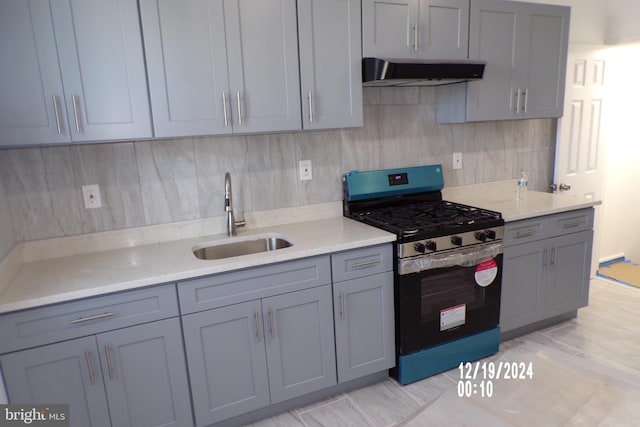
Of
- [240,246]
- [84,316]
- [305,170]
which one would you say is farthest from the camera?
[305,170]

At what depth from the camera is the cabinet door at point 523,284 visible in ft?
8.87

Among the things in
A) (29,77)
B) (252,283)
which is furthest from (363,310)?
(29,77)

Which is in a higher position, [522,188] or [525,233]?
[522,188]

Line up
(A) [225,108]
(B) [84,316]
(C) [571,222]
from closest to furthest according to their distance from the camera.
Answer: (B) [84,316]
(A) [225,108]
(C) [571,222]

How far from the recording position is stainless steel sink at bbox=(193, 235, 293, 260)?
236 cm

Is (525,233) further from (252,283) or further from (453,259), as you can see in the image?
(252,283)

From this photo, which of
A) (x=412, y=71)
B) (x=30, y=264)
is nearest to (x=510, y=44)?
(x=412, y=71)

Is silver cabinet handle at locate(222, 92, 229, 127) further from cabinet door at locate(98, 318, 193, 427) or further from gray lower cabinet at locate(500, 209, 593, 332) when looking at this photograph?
gray lower cabinet at locate(500, 209, 593, 332)

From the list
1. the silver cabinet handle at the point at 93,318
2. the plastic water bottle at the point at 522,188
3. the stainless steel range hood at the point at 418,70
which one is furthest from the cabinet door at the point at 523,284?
the silver cabinet handle at the point at 93,318

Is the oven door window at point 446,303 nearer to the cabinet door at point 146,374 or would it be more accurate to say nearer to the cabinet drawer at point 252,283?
the cabinet drawer at point 252,283

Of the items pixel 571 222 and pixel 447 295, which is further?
pixel 571 222

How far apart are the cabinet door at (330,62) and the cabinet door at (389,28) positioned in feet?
0.19

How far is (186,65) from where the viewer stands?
1974 millimetres

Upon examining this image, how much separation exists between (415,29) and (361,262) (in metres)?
1.38
